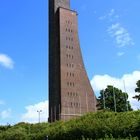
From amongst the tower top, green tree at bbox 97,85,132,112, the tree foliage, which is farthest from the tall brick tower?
the tree foliage

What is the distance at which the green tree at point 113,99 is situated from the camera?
8553 cm

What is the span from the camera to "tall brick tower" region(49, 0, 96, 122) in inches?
3885

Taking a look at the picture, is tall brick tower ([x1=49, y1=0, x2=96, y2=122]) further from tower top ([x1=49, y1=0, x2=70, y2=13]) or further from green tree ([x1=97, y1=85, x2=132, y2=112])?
green tree ([x1=97, y1=85, x2=132, y2=112])

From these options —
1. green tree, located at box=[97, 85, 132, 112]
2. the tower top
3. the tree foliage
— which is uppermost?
the tower top

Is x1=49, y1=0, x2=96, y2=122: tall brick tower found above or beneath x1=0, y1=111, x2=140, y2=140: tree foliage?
above

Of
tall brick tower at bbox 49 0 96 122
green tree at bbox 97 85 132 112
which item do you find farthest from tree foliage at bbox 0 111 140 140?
tall brick tower at bbox 49 0 96 122

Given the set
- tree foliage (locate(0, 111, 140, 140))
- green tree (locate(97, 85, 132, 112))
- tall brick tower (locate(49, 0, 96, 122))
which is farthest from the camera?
tall brick tower (locate(49, 0, 96, 122))

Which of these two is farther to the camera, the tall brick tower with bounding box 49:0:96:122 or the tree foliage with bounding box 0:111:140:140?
the tall brick tower with bounding box 49:0:96:122

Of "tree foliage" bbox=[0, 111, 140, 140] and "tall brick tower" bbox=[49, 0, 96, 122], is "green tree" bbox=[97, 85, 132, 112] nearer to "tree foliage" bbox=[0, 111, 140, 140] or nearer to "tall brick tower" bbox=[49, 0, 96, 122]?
"tall brick tower" bbox=[49, 0, 96, 122]

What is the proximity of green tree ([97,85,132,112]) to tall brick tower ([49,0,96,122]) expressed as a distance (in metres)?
10.9

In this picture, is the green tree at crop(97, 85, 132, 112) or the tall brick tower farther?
the tall brick tower

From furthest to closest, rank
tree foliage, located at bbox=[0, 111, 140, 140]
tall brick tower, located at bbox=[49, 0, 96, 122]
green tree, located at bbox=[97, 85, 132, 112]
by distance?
tall brick tower, located at bbox=[49, 0, 96, 122]
green tree, located at bbox=[97, 85, 132, 112]
tree foliage, located at bbox=[0, 111, 140, 140]

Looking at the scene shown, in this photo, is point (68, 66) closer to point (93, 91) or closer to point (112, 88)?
point (93, 91)

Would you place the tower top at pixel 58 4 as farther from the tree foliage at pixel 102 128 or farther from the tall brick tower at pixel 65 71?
the tree foliage at pixel 102 128
